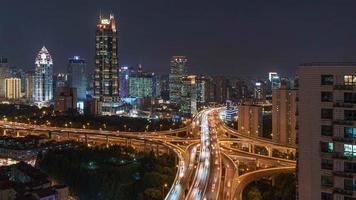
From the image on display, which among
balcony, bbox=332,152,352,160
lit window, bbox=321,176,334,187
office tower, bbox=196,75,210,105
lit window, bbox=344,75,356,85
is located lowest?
lit window, bbox=321,176,334,187

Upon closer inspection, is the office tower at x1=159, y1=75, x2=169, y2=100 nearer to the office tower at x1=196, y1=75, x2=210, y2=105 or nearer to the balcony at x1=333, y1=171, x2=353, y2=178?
the office tower at x1=196, y1=75, x2=210, y2=105

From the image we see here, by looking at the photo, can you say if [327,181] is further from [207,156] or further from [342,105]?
[207,156]

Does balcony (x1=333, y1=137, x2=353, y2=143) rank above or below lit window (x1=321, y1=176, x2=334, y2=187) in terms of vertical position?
above

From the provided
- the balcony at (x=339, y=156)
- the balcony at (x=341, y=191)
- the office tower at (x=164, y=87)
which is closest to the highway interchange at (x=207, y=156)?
the balcony at (x=341, y=191)

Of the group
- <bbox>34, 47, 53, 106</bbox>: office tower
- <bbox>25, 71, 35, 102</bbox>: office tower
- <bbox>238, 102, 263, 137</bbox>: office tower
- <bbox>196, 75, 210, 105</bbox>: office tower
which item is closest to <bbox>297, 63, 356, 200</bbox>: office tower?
<bbox>238, 102, 263, 137</bbox>: office tower

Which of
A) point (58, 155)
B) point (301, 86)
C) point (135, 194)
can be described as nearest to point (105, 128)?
point (58, 155)
